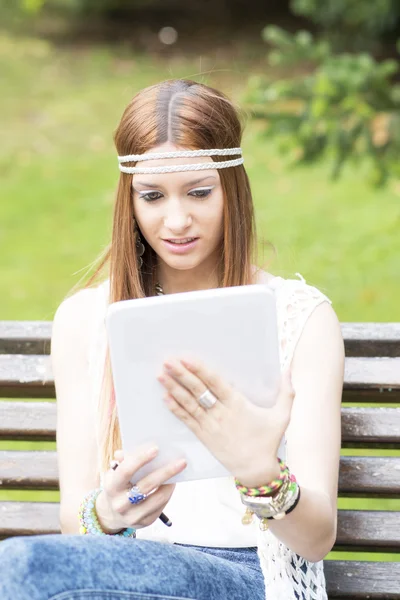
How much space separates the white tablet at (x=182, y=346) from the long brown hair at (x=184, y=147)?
0.48 meters

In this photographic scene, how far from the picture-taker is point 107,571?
6.45 feet

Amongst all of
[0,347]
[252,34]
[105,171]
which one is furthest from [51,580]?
[252,34]

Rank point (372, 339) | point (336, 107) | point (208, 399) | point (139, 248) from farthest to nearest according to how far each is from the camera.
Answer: point (336, 107)
point (372, 339)
point (139, 248)
point (208, 399)

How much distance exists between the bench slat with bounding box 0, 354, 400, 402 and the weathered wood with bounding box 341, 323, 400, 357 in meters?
0.05

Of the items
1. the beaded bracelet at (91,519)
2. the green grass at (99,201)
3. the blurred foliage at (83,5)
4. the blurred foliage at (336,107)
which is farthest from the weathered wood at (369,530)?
the blurred foliage at (83,5)

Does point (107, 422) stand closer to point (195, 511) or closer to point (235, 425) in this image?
point (195, 511)

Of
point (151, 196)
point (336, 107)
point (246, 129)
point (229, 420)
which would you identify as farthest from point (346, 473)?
point (246, 129)

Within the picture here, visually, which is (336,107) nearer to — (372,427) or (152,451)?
(372,427)

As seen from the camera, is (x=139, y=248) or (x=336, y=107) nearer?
(x=139, y=248)

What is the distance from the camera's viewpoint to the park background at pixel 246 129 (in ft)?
17.2

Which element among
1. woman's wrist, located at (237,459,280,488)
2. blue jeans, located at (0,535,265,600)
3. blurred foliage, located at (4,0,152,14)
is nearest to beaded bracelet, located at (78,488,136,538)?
blue jeans, located at (0,535,265,600)

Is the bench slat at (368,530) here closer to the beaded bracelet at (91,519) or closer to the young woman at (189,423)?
the young woman at (189,423)

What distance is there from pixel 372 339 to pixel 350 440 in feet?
0.94

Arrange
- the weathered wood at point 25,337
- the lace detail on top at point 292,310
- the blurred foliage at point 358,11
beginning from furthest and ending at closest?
the blurred foliage at point 358,11, the weathered wood at point 25,337, the lace detail on top at point 292,310
